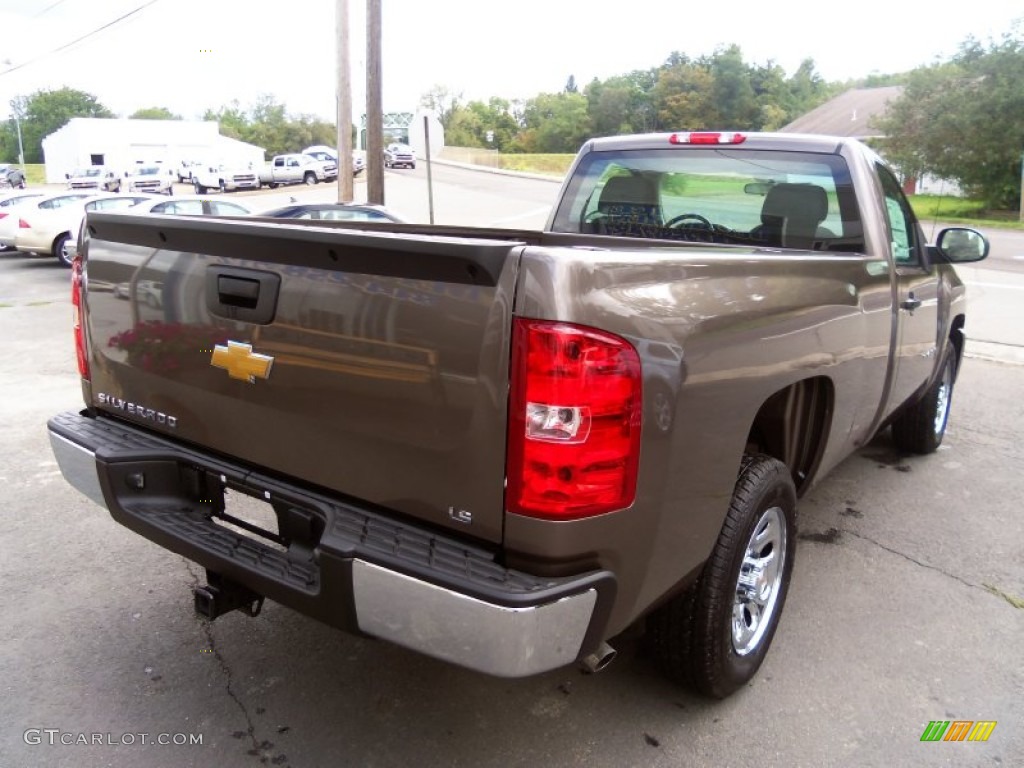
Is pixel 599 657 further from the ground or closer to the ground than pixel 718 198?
closer to the ground

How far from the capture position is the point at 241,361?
2.47 m

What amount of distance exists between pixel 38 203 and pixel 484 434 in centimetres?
1837

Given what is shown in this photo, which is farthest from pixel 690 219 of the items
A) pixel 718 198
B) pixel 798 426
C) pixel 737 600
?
pixel 737 600

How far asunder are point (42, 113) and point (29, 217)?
109210 mm

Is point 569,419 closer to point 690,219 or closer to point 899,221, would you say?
point 690,219

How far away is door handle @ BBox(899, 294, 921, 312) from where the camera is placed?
153 inches

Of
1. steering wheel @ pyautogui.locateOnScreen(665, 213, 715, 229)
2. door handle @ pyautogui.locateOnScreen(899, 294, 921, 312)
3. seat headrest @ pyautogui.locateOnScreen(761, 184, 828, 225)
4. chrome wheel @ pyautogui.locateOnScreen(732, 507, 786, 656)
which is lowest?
chrome wheel @ pyautogui.locateOnScreen(732, 507, 786, 656)

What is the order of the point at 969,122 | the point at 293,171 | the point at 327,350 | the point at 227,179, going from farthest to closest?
the point at 293,171
the point at 227,179
the point at 969,122
the point at 327,350

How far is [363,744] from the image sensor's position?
8.52 feet

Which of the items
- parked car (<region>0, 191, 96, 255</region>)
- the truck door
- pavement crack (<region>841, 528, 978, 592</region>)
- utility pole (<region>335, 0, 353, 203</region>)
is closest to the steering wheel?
the truck door

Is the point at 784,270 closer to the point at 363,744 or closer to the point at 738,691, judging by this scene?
the point at 738,691

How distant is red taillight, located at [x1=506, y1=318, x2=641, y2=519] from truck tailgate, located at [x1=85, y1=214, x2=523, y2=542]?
2.1 inches

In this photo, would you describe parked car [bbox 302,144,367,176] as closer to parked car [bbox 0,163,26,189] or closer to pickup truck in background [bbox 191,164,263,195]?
pickup truck in background [bbox 191,164,263,195]

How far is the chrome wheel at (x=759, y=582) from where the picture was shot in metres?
2.85
